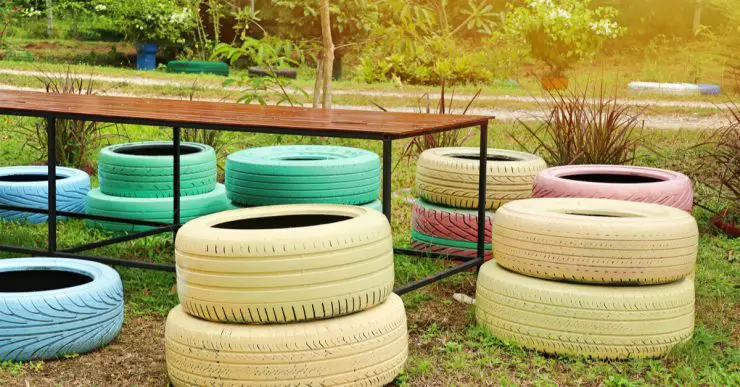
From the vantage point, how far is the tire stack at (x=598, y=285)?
3.88 meters

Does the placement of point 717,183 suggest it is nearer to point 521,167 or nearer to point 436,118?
point 521,167

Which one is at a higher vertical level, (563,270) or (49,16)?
(49,16)

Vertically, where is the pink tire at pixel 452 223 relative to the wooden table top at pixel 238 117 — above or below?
below

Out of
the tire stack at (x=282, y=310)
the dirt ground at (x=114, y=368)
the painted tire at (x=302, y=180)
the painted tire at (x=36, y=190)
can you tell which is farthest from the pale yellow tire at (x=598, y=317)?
the painted tire at (x=36, y=190)

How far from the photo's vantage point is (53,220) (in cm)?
516

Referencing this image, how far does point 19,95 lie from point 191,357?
311cm

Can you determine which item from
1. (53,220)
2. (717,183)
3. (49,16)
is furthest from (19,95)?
(49,16)

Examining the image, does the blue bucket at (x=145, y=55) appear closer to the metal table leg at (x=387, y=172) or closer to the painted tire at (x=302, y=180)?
the painted tire at (x=302, y=180)

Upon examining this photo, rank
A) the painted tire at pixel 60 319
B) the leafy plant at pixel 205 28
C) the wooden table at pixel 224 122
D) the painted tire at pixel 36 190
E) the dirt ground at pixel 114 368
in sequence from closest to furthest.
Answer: the dirt ground at pixel 114 368, the painted tire at pixel 60 319, the wooden table at pixel 224 122, the painted tire at pixel 36 190, the leafy plant at pixel 205 28

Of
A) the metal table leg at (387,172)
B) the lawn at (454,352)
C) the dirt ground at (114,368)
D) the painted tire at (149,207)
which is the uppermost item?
the metal table leg at (387,172)

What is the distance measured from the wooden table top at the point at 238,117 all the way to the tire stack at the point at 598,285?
699 mm

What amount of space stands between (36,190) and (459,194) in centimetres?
276

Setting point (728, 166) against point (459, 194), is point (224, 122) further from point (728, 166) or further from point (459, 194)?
point (728, 166)

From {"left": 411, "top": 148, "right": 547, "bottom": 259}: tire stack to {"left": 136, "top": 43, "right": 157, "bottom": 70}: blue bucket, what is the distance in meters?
16.8
